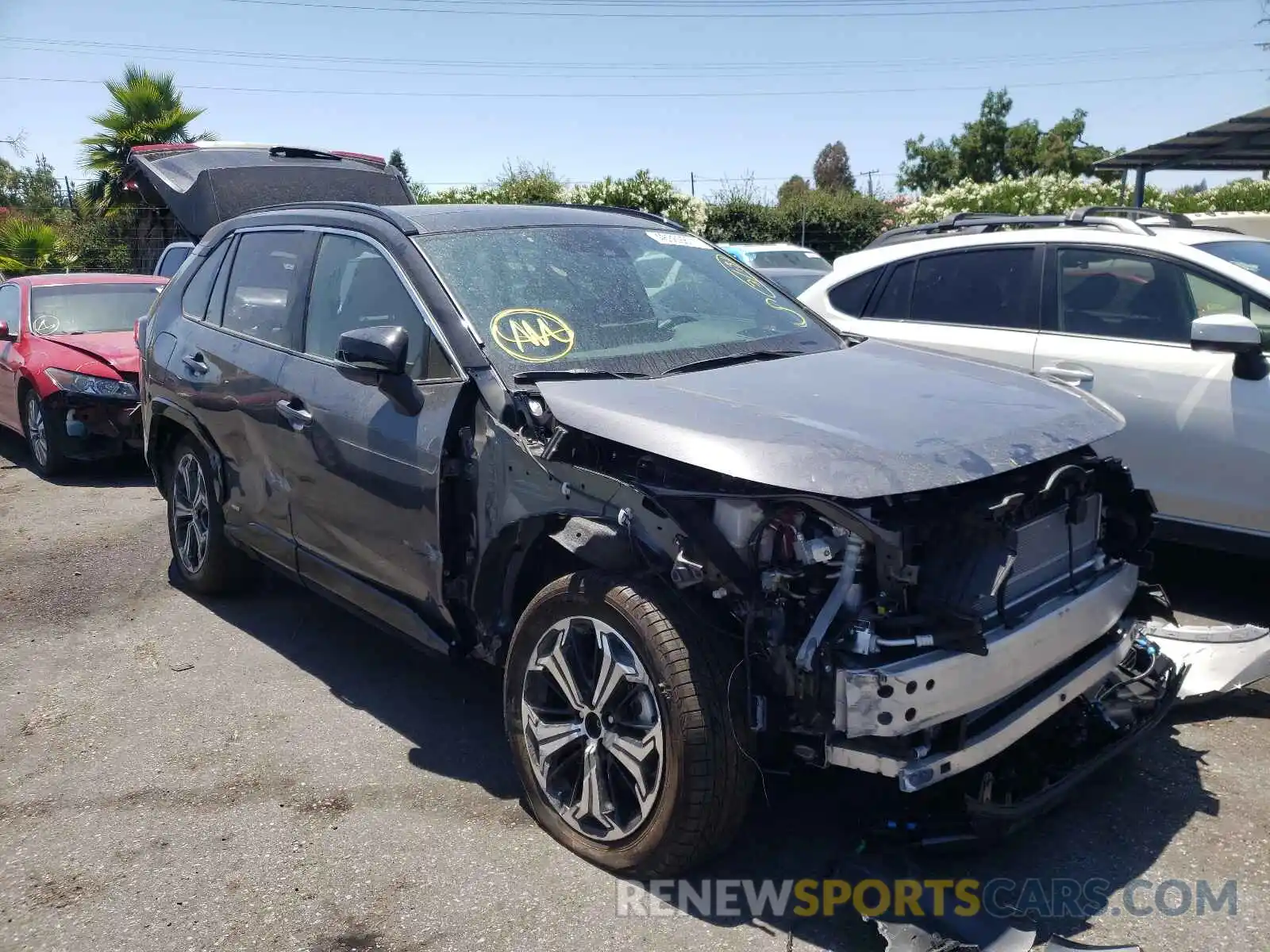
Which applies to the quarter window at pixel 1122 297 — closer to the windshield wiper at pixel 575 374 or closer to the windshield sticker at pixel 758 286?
the windshield sticker at pixel 758 286

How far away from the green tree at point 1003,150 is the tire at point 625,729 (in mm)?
50695

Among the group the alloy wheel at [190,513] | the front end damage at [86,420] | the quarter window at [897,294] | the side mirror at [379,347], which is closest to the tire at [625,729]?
the side mirror at [379,347]

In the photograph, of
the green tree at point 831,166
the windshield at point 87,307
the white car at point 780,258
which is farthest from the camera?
the green tree at point 831,166

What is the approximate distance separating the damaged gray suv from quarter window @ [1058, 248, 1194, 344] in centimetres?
180

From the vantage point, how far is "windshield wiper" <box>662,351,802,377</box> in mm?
3689

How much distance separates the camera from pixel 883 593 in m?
2.82

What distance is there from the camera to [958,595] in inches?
112

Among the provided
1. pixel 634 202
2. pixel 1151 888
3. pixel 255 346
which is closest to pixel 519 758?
pixel 1151 888

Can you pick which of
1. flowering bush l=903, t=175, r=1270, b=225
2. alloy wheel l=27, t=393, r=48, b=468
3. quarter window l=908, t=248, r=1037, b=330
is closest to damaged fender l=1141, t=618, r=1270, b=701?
quarter window l=908, t=248, r=1037, b=330

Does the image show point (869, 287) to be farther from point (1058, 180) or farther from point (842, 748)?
point (1058, 180)

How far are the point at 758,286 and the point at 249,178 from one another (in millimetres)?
6445

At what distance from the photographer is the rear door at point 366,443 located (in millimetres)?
3643

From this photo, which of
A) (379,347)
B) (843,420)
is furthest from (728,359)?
(379,347)

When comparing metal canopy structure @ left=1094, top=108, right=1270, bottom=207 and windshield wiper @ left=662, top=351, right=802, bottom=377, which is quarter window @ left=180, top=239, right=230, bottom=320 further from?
metal canopy structure @ left=1094, top=108, right=1270, bottom=207
